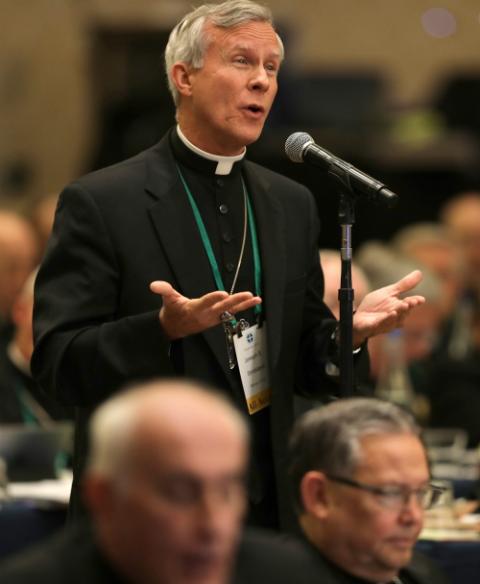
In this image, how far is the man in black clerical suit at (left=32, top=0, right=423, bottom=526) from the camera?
11.5 feet

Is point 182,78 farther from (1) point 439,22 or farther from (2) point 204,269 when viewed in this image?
(1) point 439,22

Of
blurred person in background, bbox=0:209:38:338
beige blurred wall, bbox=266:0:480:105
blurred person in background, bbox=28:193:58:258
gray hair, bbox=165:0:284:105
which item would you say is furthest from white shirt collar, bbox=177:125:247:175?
beige blurred wall, bbox=266:0:480:105

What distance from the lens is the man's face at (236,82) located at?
142 inches

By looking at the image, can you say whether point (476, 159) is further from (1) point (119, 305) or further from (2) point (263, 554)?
(2) point (263, 554)

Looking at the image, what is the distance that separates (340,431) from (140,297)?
0.74m

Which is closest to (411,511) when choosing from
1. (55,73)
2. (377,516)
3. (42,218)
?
(377,516)

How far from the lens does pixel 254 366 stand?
3645 mm

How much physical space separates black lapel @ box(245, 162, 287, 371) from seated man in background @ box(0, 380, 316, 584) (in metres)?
1.43

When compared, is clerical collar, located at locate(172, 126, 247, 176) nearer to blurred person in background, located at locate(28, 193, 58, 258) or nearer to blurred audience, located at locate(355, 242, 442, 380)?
blurred audience, located at locate(355, 242, 442, 380)

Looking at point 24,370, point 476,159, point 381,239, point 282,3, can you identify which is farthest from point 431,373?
point 282,3

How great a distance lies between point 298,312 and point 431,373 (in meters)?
3.64

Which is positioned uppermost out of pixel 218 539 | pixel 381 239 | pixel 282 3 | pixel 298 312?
pixel 218 539

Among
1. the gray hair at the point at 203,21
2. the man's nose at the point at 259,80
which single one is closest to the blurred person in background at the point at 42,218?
the gray hair at the point at 203,21

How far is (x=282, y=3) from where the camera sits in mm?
13688
